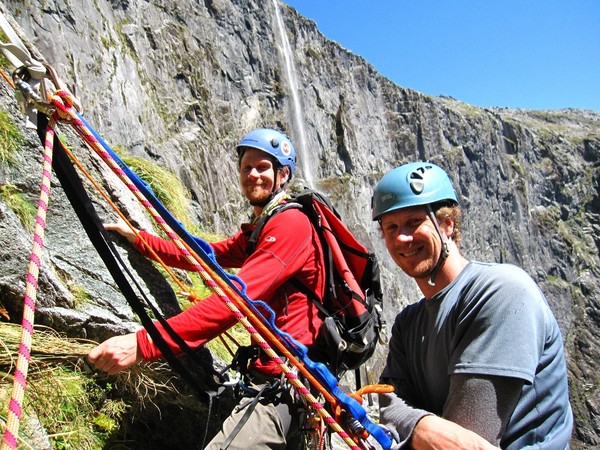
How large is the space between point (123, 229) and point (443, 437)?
2951mm

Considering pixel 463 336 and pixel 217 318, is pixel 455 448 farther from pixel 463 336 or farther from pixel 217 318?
pixel 217 318

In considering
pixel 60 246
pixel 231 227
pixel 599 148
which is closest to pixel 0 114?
pixel 60 246

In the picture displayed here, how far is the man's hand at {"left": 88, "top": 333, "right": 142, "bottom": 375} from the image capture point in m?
2.55

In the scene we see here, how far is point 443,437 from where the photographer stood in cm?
178

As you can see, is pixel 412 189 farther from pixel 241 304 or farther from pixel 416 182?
pixel 241 304

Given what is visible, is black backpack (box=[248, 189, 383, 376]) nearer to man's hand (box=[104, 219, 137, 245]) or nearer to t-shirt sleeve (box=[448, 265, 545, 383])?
man's hand (box=[104, 219, 137, 245])

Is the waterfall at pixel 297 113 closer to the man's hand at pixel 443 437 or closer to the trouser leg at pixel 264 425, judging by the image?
the trouser leg at pixel 264 425

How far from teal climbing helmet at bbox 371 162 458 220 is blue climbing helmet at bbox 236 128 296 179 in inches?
61.7

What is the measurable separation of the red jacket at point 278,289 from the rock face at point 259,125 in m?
1.02

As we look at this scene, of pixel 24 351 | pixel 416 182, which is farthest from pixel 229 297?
pixel 416 182

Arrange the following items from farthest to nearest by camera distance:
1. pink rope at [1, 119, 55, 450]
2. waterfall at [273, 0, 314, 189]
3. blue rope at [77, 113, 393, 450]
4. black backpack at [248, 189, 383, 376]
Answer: waterfall at [273, 0, 314, 189] < black backpack at [248, 189, 383, 376] < blue rope at [77, 113, 393, 450] < pink rope at [1, 119, 55, 450]

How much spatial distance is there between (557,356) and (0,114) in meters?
3.99

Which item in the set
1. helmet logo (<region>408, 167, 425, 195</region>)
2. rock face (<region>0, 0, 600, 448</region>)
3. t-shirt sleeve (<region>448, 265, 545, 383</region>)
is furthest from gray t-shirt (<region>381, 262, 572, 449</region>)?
rock face (<region>0, 0, 600, 448</region>)

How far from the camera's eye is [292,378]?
7.82 ft
